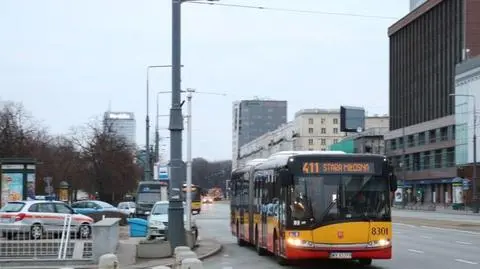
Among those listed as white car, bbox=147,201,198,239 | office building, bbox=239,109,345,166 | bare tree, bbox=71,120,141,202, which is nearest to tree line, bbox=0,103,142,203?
bare tree, bbox=71,120,141,202

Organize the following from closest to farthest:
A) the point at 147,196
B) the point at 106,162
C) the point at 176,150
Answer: the point at 176,150 → the point at 147,196 → the point at 106,162

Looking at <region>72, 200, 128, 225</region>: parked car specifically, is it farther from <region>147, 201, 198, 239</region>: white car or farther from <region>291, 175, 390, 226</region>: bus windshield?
<region>291, 175, 390, 226</region>: bus windshield

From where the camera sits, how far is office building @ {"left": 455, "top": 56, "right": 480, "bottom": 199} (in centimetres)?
8631

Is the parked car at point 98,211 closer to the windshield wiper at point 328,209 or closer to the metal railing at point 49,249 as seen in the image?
the metal railing at point 49,249

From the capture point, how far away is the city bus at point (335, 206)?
16953 mm

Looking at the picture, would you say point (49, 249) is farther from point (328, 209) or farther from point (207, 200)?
point (207, 200)

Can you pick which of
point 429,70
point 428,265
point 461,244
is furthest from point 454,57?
point 428,265

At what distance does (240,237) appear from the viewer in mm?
26734

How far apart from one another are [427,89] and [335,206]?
9233 centimetres

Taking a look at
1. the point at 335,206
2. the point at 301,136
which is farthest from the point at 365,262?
the point at 301,136

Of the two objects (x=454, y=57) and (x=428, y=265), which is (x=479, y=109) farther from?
(x=428, y=265)

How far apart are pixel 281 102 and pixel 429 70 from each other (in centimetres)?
2554

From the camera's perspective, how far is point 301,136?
128m

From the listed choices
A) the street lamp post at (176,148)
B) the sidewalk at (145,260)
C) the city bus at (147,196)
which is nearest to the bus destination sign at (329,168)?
the sidewalk at (145,260)
